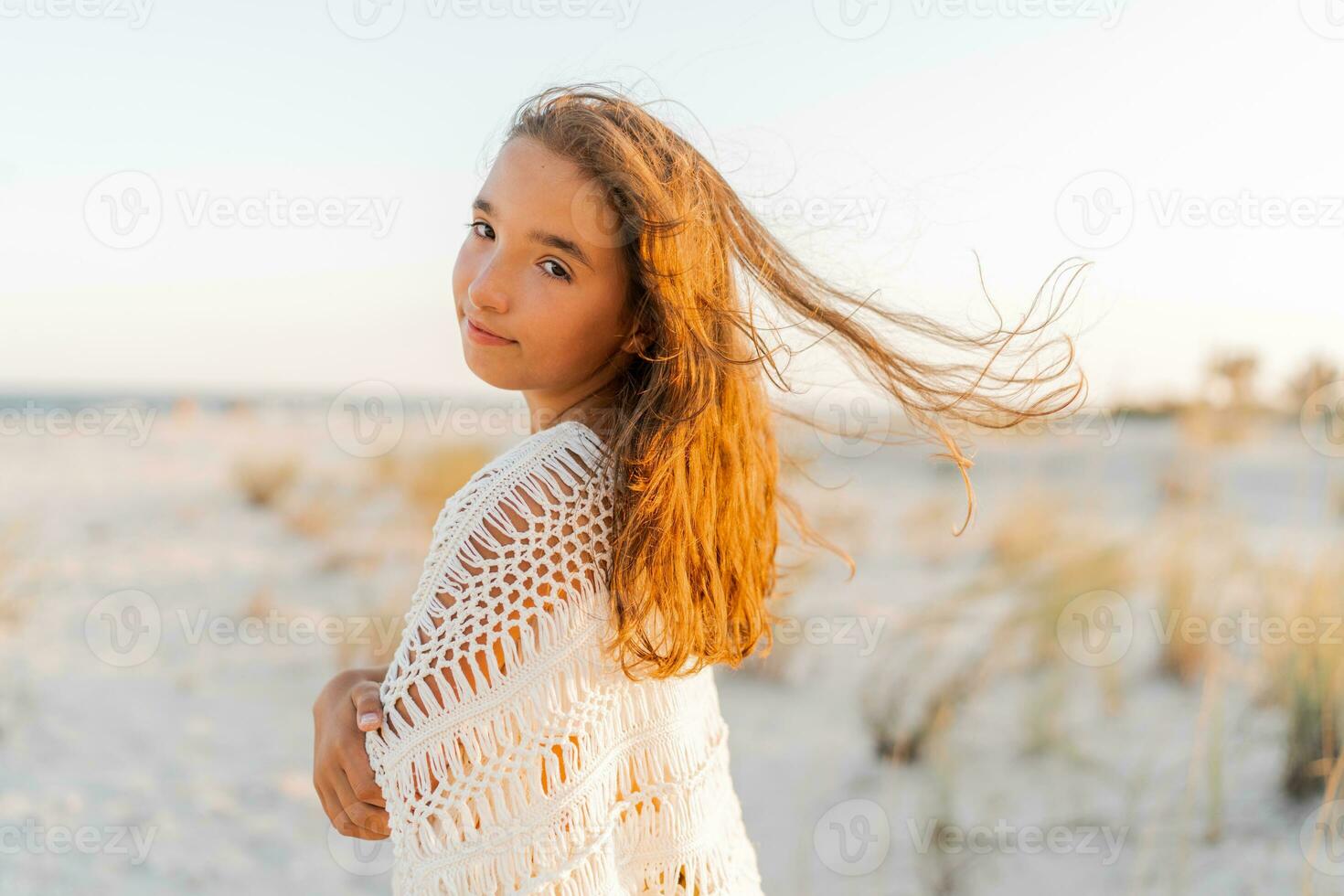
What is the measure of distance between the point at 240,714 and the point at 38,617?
168cm

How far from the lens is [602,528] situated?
4.36ft

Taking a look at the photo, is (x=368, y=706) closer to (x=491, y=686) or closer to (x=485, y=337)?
(x=491, y=686)

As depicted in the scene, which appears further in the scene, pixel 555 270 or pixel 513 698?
pixel 555 270

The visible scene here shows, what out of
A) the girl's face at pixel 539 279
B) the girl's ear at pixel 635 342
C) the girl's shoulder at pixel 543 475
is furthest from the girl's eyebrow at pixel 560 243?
the girl's shoulder at pixel 543 475

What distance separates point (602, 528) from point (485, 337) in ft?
1.20

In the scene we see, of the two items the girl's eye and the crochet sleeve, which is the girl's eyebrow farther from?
the crochet sleeve

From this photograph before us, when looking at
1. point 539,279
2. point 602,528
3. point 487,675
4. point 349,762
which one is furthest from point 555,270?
point 349,762

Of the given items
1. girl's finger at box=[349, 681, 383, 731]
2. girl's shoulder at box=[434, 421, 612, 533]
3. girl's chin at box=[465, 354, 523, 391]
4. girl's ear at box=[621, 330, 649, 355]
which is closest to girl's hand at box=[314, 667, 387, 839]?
girl's finger at box=[349, 681, 383, 731]

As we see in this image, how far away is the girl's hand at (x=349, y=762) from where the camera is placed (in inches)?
50.6

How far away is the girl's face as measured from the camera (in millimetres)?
1435

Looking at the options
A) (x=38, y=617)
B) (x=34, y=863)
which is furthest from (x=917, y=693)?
(x=38, y=617)

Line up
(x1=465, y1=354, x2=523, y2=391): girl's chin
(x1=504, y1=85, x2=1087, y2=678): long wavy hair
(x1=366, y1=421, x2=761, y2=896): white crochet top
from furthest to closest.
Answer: (x1=465, y1=354, x2=523, y2=391): girl's chin < (x1=504, y1=85, x2=1087, y2=678): long wavy hair < (x1=366, y1=421, x2=761, y2=896): white crochet top

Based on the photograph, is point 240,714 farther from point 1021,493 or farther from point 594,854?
point 1021,493

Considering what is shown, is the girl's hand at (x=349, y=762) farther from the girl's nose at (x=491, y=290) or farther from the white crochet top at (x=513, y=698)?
the girl's nose at (x=491, y=290)
